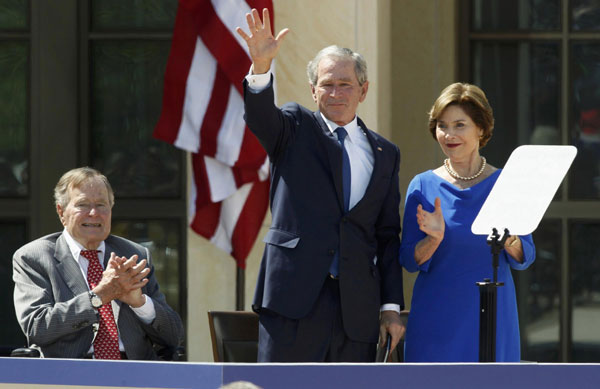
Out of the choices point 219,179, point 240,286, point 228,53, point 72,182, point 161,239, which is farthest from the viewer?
point 161,239

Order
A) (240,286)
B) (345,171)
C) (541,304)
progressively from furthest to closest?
(541,304)
(240,286)
(345,171)

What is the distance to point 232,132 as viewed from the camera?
20.3 feet

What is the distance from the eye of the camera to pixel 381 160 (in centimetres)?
417

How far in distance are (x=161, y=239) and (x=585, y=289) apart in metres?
2.77

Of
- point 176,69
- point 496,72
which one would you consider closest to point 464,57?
point 496,72

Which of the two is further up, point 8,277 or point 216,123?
point 216,123

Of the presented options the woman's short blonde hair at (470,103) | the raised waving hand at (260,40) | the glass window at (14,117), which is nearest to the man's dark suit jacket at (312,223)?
the raised waving hand at (260,40)

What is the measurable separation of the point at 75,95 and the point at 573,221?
11.0 ft

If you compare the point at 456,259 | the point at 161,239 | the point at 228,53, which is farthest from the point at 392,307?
the point at 161,239

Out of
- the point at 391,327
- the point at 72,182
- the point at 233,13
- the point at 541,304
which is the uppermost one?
the point at 233,13

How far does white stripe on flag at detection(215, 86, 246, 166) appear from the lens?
618 cm

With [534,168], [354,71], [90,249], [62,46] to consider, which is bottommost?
[90,249]

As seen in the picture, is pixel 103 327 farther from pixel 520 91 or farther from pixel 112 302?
pixel 520 91

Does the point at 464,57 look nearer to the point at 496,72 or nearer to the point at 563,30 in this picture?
the point at 496,72
